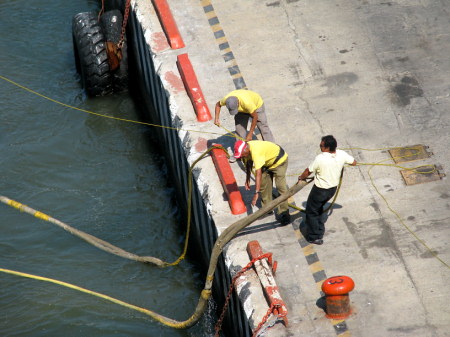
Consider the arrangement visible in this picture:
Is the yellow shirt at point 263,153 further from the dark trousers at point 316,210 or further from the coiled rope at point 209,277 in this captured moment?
the dark trousers at point 316,210

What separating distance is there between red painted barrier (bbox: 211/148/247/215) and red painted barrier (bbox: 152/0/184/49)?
327 centimetres

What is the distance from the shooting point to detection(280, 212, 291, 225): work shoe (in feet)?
41.2

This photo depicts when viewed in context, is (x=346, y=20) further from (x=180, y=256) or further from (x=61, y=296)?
(x=61, y=296)

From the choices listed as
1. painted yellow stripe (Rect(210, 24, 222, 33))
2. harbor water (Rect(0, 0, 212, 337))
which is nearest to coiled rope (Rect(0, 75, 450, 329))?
harbor water (Rect(0, 0, 212, 337))

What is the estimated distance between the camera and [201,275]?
1429 cm

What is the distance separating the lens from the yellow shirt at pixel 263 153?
39.3 feet

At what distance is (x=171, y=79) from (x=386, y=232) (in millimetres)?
4932

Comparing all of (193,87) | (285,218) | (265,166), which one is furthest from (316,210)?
(193,87)

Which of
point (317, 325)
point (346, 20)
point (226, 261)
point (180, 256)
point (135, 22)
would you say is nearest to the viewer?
point (317, 325)

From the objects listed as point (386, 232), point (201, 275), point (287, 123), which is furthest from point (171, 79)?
→ point (386, 232)

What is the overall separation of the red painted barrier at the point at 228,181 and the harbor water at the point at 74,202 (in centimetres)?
175

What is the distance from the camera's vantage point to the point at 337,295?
10.9 meters

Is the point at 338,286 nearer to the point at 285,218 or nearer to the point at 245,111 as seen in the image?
the point at 285,218

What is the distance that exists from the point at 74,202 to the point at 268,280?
204 inches
